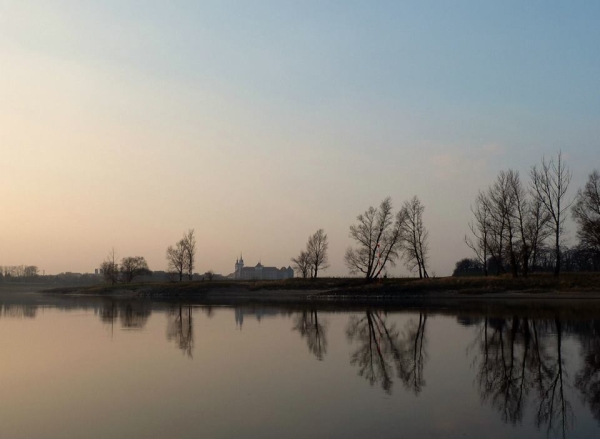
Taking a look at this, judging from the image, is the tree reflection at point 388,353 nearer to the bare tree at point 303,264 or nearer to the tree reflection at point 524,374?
the tree reflection at point 524,374

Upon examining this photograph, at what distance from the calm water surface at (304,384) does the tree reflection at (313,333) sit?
0.11m

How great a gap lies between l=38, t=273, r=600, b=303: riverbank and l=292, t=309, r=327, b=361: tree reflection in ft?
91.9

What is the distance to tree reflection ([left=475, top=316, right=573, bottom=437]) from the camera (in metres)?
10.0

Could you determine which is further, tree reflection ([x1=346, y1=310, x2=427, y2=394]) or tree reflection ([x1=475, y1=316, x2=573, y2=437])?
tree reflection ([x1=346, y1=310, x2=427, y2=394])

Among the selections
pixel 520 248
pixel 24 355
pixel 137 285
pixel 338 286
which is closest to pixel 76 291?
pixel 137 285

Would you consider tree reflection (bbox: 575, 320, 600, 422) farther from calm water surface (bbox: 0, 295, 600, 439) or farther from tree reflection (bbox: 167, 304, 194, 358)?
tree reflection (bbox: 167, 304, 194, 358)

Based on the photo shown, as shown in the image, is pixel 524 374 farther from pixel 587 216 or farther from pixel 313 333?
pixel 587 216

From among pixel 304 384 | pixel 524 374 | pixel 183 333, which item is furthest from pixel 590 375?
pixel 183 333

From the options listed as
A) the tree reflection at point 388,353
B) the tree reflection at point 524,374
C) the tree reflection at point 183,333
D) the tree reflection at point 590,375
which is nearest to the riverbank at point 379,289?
the tree reflection at point 183,333

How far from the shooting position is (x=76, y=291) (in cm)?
9531

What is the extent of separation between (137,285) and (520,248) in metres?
54.0

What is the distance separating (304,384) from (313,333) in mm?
11013

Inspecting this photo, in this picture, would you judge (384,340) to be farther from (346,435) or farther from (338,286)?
(338,286)

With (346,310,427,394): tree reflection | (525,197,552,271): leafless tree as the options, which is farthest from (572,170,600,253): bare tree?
(346,310,427,394): tree reflection
